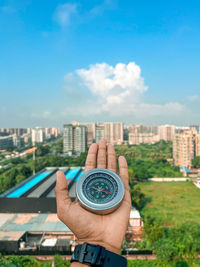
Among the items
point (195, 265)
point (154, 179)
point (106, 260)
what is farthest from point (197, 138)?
point (106, 260)

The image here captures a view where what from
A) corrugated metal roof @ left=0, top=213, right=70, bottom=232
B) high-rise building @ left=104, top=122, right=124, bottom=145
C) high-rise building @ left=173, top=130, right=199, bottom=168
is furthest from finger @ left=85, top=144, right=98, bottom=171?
high-rise building @ left=104, top=122, right=124, bottom=145

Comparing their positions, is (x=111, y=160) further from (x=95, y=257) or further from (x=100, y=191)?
(x=95, y=257)

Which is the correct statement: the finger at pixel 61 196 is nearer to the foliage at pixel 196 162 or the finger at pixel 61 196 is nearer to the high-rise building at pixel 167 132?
the foliage at pixel 196 162

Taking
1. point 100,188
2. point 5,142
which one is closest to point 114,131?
point 5,142

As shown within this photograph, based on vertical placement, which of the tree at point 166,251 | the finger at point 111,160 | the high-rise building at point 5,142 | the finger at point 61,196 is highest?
the finger at point 111,160

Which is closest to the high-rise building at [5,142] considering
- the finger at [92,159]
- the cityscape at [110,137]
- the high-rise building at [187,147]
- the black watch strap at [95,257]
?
the cityscape at [110,137]
